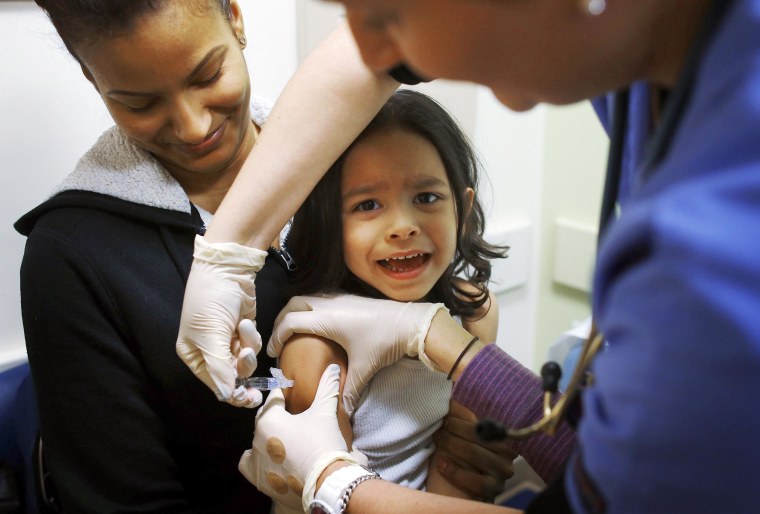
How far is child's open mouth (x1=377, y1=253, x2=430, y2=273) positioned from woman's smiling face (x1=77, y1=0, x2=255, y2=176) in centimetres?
36

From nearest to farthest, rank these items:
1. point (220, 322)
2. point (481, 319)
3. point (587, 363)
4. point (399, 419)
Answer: point (587, 363) < point (220, 322) < point (399, 419) < point (481, 319)

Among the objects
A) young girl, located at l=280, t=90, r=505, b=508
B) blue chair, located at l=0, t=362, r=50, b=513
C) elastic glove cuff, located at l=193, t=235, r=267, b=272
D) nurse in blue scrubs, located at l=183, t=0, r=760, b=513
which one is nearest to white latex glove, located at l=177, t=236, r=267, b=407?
elastic glove cuff, located at l=193, t=235, r=267, b=272

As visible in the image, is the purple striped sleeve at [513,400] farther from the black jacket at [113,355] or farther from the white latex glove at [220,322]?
the black jacket at [113,355]

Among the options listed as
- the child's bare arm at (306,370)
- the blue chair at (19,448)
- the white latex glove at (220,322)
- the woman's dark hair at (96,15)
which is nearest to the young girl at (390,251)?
the child's bare arm at (306,370)

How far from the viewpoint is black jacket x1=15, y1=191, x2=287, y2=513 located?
1121 millimetres

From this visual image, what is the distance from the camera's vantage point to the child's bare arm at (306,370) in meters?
1.18

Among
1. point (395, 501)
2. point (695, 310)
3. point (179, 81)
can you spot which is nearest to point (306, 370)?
point (395, 501)

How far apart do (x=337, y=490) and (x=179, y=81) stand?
2.22 feet

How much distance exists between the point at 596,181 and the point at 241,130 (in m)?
1.46

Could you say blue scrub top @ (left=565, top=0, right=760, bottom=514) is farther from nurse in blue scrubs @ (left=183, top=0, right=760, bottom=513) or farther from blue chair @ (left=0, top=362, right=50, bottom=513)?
blue chair @ (left=0, top=362, right=50, bottom=513)

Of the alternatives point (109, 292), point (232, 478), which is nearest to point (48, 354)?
point (109, 292)

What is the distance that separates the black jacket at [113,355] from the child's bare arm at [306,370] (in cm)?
15

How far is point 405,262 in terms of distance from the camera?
1.21 metres

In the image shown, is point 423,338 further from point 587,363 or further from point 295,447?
point 587,363
